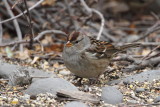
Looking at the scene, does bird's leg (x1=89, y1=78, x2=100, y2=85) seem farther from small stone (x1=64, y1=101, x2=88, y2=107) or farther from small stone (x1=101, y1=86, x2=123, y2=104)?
small stone (x1=64, y1=101, x2=88, y2=107)

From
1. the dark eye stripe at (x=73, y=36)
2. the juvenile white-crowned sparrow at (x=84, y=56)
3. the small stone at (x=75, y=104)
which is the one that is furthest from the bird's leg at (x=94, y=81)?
the small stone at (x=75, y=104)

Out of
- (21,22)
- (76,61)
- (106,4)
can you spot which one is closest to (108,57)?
(76,61)

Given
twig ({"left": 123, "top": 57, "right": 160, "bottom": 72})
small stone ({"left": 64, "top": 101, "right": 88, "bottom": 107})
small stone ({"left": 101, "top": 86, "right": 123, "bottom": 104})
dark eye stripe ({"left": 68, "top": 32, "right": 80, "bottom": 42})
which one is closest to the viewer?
small stone ({"left": 64, "top": 101, "right": 88, "bottom": 107})

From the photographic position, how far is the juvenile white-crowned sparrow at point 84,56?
11.0 feet

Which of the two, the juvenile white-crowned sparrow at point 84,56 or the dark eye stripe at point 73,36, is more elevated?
the dark eye stripe at point 73,36

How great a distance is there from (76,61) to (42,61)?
1.11 m

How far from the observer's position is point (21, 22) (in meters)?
5.49

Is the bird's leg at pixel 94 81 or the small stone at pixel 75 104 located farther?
the bird's leg at pixel 94 81

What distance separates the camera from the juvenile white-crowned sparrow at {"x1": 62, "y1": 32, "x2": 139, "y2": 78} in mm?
3357

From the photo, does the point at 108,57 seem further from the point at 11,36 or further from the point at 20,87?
the point at 11,36

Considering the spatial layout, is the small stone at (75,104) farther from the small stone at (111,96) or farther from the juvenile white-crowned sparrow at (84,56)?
the juvenile white-crowned sparrow at (84,56)

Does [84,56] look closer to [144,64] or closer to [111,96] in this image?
[111,96]

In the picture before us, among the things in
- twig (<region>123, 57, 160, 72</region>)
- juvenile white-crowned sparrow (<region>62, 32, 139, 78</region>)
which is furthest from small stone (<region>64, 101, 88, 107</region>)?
twig (<region>123, 57, 160, 72</region>)

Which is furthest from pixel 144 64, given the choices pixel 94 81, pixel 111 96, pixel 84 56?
pixel 111 96
